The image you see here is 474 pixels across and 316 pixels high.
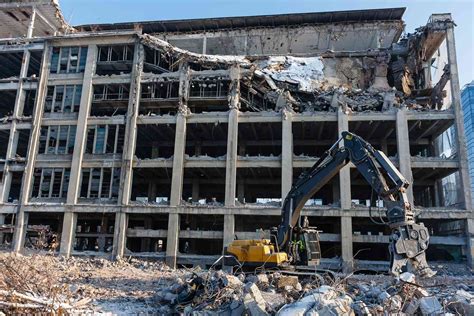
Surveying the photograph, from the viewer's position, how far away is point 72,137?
26.5 m

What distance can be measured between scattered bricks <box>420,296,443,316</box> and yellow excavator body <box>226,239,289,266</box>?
5431 mm

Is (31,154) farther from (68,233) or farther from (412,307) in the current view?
(412,307)

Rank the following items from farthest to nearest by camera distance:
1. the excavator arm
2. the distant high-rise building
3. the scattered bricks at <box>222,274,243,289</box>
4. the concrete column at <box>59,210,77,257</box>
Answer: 1. the distant high-rise building
2. the concrete column at <box>59,210,77,257</box>
3. the excavator arm
4. the scattered bricks at <box>222,274,243,289</box>

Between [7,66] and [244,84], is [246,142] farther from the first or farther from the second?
[7,66]

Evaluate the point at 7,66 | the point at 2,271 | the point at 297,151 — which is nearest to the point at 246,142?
the point at 297,151

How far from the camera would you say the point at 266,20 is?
30891mm

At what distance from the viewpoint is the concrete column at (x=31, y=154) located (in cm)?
2498

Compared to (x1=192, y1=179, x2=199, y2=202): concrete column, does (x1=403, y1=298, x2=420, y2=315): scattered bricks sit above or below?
below

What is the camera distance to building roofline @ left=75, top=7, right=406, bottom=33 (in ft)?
97.8

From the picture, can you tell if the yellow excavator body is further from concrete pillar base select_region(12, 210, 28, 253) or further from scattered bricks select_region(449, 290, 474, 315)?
concrete pillar base select_region(12, 210, 28, 253)

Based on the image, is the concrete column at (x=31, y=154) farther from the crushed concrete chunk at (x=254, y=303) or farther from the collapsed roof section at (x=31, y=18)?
the crushed concrete chunk at (x=254, y=303)

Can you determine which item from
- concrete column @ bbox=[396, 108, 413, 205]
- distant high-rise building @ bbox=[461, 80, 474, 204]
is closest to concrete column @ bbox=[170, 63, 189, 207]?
concrete column @ bbox=[396, 108, 413, 205]

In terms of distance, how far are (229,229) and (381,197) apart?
42.6ft

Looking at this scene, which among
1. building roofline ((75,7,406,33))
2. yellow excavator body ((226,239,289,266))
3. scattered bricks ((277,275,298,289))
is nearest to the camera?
scattered bricks ((277,275,298,289))
